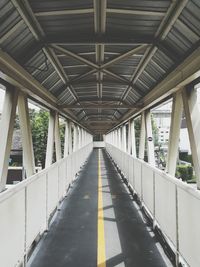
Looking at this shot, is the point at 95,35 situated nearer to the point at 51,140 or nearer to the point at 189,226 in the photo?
the point at 189,226

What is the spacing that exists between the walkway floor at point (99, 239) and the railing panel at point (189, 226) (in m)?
0.89

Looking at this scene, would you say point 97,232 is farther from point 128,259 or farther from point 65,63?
point 65,63

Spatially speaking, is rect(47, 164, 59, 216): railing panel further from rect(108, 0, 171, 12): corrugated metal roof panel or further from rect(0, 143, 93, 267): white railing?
rect(108, 0, 171, 12): corrugated metal roof panel

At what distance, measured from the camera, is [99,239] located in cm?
584

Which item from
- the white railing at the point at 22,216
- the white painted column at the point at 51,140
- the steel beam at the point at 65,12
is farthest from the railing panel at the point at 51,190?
the steel beam at the point at 65,12

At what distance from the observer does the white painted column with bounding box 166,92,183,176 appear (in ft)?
21.6

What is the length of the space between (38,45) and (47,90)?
2.71 meters

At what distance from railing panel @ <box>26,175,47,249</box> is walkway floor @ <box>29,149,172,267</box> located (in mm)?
339

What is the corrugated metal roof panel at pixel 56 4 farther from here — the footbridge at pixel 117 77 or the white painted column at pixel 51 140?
the white painted column at pixel 51 140

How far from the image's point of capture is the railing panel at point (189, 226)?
3533 millimetres

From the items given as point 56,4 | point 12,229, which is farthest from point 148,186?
point 56,4

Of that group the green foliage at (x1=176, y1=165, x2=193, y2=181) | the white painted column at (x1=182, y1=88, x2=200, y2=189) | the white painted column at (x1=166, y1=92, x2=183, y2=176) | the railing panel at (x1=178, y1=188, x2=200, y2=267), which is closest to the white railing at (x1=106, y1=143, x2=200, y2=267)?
the railing panel at (x1=178, y1=188, x2=200, y2=267)

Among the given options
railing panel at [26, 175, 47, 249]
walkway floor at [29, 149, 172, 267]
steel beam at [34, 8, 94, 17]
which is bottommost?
walkway floor at [29, 149, 172, 267]

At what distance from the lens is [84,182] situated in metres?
13.8
